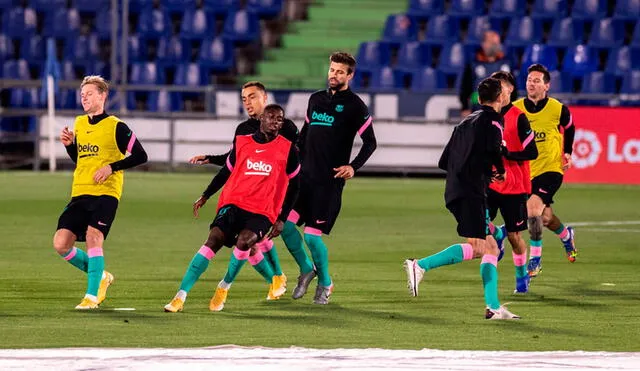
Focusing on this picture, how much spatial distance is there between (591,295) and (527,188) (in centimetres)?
106

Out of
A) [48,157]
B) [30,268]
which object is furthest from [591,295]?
[48,157]

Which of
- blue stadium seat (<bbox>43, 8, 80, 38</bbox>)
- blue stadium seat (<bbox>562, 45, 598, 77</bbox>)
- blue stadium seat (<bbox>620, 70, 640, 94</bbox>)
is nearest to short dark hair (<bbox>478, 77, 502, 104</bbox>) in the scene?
blue stadium seat (<bbox>620, 70, 640, 94</bbox>)

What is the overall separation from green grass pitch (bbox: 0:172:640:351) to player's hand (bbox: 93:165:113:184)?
0.96m

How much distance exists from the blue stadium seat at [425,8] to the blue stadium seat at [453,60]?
4.19 feet

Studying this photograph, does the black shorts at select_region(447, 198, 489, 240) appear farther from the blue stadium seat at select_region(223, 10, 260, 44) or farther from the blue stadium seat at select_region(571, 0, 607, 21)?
the blue stadium seat at select_region(223, 10, 260, 44)

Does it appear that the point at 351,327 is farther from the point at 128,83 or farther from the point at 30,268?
the point at 128,83

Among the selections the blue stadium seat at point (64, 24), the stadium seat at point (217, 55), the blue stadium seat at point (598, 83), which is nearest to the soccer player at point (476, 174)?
the blue stadium seat at point (598, 83)

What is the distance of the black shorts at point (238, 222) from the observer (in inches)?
449

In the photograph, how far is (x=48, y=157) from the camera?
3117 centimetres

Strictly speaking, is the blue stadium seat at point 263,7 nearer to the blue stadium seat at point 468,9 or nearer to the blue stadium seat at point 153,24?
the blue stadium seat at point 153,24

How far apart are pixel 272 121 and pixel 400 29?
22293 millimetres

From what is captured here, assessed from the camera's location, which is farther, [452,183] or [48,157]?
[48,157]

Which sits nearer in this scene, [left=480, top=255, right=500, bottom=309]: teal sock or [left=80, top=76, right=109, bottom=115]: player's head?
[left=480, top=255, right=500, bottom=309]: teal sock

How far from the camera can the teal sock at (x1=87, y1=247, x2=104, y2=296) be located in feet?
37.8
